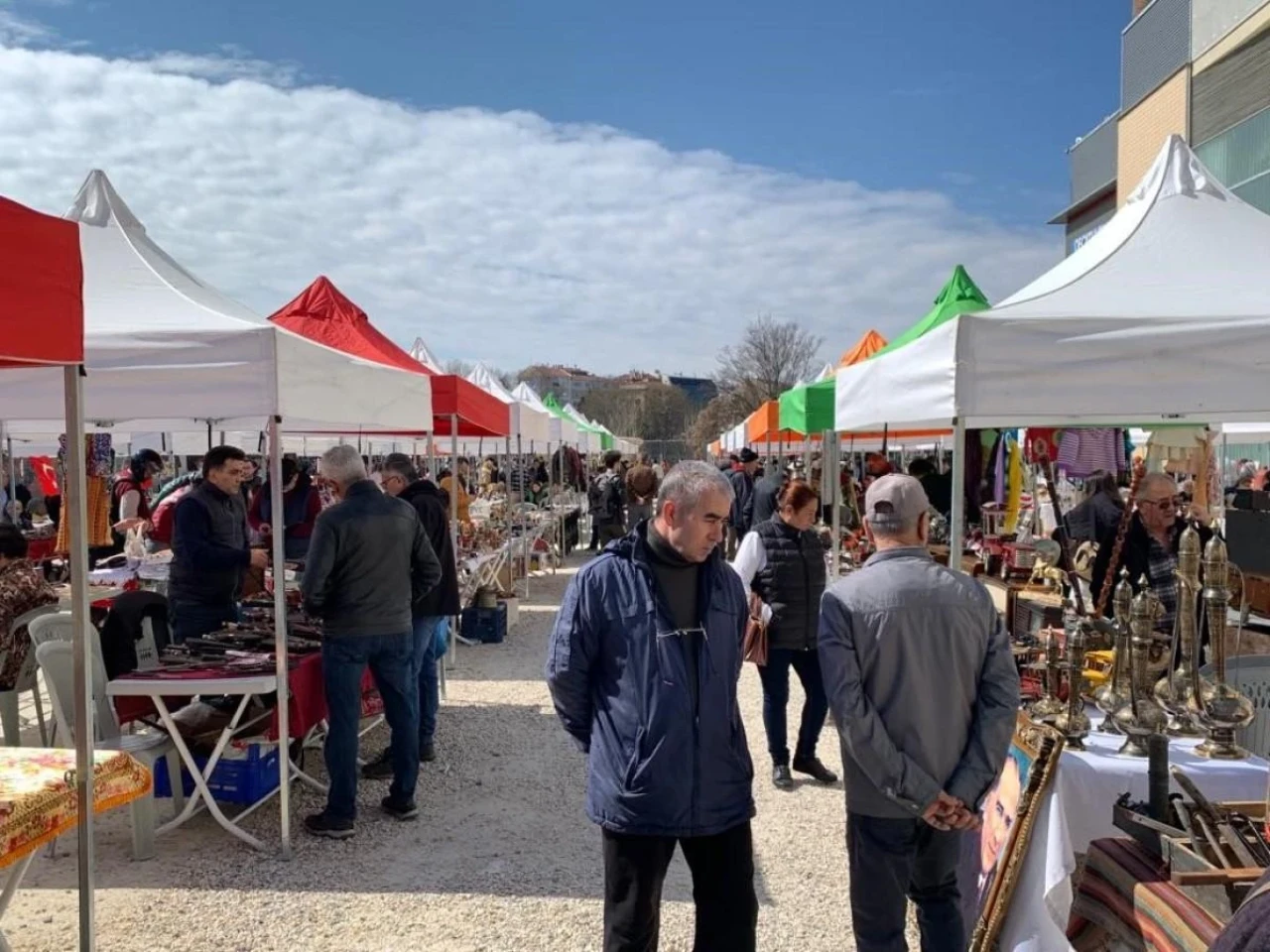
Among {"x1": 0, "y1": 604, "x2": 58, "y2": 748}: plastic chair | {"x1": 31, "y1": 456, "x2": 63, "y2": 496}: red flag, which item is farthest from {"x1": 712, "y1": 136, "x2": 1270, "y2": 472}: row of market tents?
{"x1": 31, "y1": 456, "x2": 63, "y2": 496}: red flag

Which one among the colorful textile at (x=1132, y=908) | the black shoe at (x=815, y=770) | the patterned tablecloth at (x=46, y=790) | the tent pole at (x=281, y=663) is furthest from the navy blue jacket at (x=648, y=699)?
the black shoe at (x=815, y=770)

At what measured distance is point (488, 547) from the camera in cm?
1021

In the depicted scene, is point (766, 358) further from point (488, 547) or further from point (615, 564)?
point (615, 564)

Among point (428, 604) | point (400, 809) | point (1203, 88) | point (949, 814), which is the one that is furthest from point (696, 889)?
point (1203, 88)

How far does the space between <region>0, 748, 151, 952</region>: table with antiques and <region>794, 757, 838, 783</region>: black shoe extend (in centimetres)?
321

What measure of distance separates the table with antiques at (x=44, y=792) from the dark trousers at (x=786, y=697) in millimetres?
2856

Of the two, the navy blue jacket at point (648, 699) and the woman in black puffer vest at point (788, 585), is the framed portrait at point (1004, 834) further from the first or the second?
the woman in black puffer vest at point (788, 585)

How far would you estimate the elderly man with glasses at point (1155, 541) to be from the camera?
4043 millimetres

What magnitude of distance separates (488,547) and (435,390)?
2.84 meters

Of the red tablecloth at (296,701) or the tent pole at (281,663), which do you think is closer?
the tent pole at (281,663)

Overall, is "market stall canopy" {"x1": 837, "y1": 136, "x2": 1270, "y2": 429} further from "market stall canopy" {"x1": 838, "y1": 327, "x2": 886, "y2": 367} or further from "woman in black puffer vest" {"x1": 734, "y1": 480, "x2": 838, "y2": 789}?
"market stall canopy" {"x1": 838, "y1": 327, "x2": 886, "y2": 367}

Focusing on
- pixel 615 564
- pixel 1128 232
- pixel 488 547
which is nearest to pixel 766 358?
pixel 488 547

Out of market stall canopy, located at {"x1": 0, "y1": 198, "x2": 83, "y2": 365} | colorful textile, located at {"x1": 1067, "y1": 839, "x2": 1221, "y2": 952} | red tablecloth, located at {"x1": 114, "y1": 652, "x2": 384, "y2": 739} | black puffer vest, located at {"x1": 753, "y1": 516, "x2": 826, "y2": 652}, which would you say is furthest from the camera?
black puffer vest, located at {"x1": 753, "y1": 516, "x2": 826, "y2": 652}

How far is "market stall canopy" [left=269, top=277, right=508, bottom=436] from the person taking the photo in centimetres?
684
